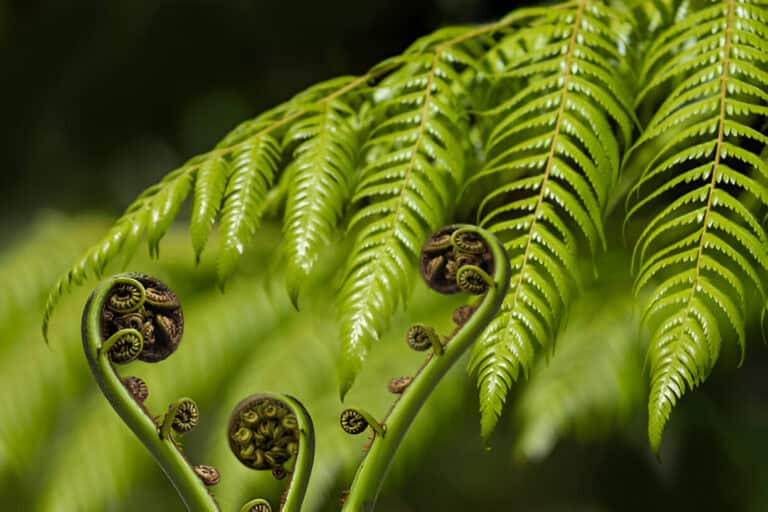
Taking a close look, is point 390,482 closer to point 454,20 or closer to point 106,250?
point 106,250

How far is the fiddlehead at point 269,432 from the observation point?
345 millimetres

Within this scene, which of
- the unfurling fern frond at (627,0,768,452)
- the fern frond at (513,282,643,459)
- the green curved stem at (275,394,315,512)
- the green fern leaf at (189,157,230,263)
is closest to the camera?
the green curved stem at (275,394,315,512)

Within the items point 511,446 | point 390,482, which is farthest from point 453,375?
point 511,446

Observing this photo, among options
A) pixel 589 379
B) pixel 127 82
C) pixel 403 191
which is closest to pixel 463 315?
pixel 403 191

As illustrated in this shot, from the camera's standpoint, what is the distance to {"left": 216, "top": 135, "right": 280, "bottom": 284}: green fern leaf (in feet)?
1.82

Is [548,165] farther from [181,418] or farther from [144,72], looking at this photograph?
[144,72]

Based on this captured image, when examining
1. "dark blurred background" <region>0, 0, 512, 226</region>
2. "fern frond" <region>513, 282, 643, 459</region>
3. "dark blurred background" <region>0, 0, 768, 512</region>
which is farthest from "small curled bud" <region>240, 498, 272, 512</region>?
"dark blurred background" <region>0, 0, 512, 226</region>

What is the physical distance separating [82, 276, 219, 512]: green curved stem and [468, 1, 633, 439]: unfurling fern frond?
18 cm

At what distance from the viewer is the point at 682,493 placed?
1.24 m

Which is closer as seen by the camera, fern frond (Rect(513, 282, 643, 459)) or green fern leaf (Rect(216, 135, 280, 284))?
green fern leaf (Rect(216, 135, 280, 284))

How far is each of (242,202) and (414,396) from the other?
0.29 meters

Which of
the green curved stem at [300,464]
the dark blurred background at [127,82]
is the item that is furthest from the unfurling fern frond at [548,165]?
the dark blurred background at [127,82]

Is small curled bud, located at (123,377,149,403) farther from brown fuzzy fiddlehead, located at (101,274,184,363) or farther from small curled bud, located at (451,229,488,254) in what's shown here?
small curled bud, located at (451,229,488,254)

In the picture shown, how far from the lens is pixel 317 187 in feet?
1.99
